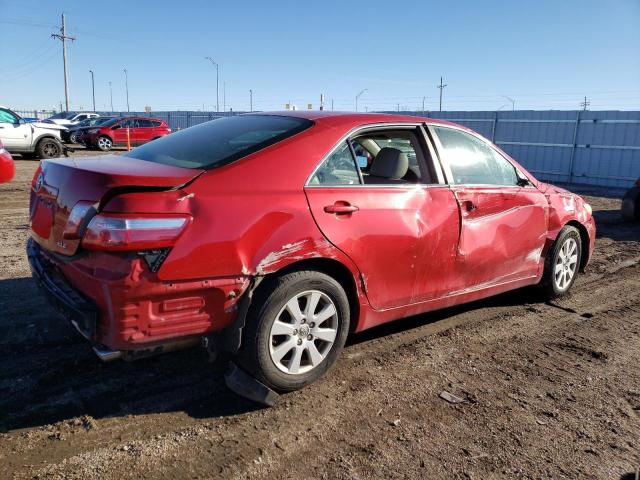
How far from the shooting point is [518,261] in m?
4.55

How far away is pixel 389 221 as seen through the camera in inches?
138

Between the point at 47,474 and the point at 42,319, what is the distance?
6.55 feet

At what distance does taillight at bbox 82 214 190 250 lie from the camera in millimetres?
2572

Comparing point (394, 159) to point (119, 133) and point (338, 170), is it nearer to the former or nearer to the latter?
point (338, 170)

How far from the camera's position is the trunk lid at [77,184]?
106 inches

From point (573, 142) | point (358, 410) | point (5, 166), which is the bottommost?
point (358, 410)

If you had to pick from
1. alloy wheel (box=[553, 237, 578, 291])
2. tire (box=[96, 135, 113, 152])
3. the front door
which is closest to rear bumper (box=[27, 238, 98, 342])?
alloy wheel (box=[553, 237, 578, 291])

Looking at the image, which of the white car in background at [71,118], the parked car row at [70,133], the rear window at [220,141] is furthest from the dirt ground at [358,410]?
the white car in background at [71,118]

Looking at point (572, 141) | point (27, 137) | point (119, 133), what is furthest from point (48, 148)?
point (572, 141)

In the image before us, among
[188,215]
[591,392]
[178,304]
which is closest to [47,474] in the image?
[178,304]

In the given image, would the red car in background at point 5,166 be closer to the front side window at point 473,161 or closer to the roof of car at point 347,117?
the roof of car at point 347,117

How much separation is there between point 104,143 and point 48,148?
753 centimetres

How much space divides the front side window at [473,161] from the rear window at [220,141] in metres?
1.24

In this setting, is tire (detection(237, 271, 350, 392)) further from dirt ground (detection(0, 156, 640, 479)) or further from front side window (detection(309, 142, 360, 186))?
front side window (detection(309, 142, 360, 186))
